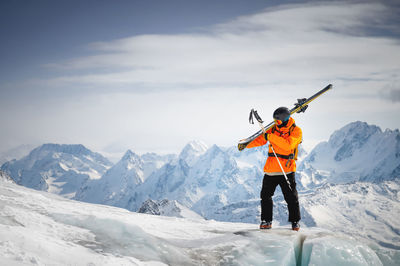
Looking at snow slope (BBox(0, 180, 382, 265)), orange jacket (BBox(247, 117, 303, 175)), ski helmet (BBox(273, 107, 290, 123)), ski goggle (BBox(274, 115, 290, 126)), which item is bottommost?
snow slope (BBox(0, 180, 382, 265))

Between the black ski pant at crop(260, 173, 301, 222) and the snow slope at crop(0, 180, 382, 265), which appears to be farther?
the black ski pant at crop(260, 173, 301, 222)

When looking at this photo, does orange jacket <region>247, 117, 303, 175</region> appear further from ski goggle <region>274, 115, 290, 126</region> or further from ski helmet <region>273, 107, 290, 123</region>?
ski helmet <region>273, 107, 290, 123</region>

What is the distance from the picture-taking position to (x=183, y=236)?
833cm

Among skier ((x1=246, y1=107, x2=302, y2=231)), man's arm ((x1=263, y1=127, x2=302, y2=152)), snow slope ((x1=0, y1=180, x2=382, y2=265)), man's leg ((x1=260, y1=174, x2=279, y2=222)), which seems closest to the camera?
snow slope ((x1=0, y1=180, x2=382, y2=265))

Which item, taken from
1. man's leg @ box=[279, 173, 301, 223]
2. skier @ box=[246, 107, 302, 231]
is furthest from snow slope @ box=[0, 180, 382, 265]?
skier @ box=[246, 107, 302, 231]

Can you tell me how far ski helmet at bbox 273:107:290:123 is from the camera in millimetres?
8695

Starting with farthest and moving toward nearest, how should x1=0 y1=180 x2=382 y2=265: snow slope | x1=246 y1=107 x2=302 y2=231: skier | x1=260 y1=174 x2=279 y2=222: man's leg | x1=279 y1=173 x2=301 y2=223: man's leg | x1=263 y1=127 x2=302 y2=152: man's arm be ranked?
x1=260 y1=174 x2=279 y2=222: man's leg < x1=279 y1=173 x2=301 y2=223: man's leg < x1=246 y1=107 x2=302 y2=231: skier < x1=263 y1=127 x2=302 y2=152: man's arm < x1=0 y1=180 x2=382 y2=265: snow slope

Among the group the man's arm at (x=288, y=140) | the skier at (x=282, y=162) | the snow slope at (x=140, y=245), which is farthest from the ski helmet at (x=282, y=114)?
the snow slope at (x=140, y=245)

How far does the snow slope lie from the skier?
103cm

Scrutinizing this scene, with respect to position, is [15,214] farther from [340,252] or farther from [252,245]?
[340,252]

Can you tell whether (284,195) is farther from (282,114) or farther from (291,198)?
(282,114)

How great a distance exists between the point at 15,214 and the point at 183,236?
13.0 feet

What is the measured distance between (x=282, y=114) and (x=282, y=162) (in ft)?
4.44

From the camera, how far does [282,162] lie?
29.2ft
